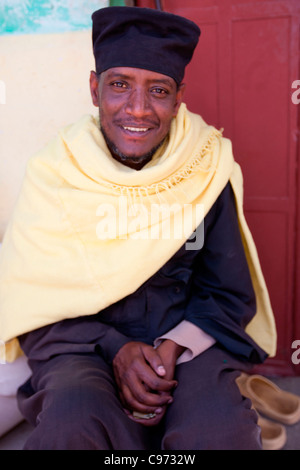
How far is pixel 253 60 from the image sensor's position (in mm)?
2295

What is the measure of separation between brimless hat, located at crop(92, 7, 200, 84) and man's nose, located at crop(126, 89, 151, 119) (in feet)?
0.30

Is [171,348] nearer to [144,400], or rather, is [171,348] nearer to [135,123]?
[144,400]

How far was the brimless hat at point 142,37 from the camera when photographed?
1.65m

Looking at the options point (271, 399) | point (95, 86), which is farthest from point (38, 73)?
point (271, 399)

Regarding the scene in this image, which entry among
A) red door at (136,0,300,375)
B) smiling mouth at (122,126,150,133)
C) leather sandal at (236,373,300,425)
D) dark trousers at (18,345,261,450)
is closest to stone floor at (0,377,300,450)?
leather sandal at (236,373,300,425)

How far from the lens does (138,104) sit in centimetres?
172

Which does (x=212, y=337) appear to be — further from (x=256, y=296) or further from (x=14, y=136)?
(x=14, y=136)

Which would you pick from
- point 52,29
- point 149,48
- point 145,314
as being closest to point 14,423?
point 145,314

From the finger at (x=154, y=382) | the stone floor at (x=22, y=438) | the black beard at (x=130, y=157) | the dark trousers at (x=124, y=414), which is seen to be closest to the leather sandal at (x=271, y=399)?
the stone floor at (x=22, y=438)

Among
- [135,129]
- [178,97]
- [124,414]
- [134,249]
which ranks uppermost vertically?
[178,97]

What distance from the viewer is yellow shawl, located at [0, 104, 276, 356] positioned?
1.71 metres

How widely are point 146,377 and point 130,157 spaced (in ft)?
2.60

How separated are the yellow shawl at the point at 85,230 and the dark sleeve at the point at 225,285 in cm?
10
